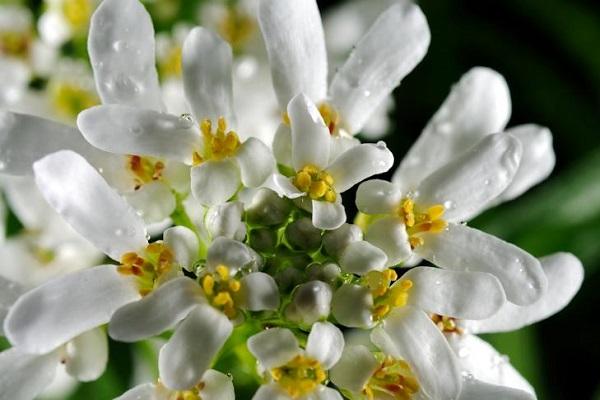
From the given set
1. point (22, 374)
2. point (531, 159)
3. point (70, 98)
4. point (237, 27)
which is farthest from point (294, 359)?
point (237, 27)

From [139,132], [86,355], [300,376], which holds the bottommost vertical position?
[86,355]

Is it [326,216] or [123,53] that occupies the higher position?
[123,53]

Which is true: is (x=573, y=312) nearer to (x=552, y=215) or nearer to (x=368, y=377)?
(x=552, y=215)

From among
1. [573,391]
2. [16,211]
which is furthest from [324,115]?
[573,391]

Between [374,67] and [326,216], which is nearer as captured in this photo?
[326,216]

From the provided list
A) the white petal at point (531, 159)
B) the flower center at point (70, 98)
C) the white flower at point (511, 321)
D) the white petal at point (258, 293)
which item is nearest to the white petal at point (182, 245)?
the white petal at point (258, 293)

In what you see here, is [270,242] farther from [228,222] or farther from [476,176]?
[476,176]
